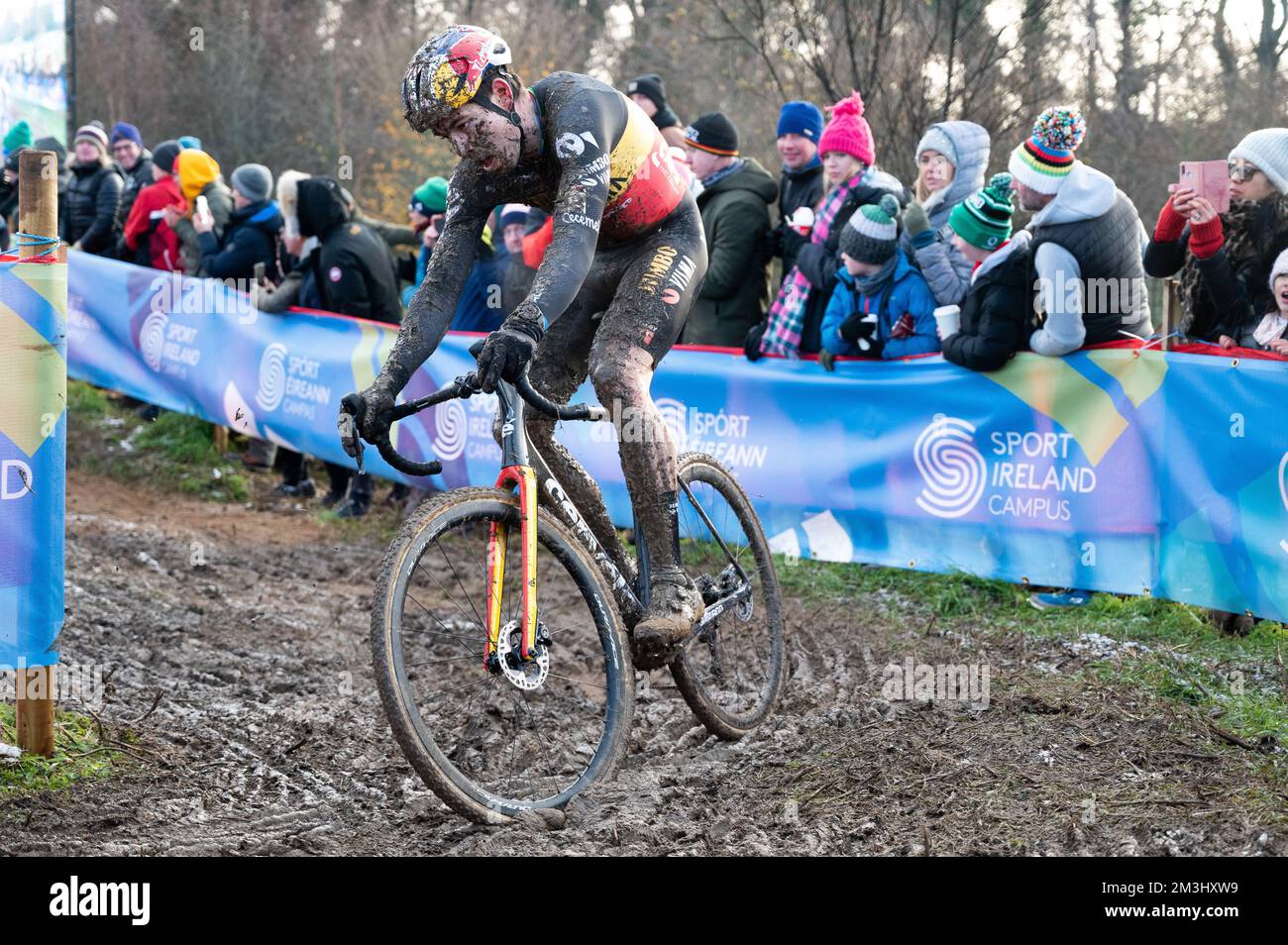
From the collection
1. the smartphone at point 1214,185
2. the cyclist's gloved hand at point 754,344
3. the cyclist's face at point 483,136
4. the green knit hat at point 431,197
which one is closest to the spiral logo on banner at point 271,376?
the green knit hat at point 431,197

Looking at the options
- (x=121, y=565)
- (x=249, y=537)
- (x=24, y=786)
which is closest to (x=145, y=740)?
(x=24, y=786)

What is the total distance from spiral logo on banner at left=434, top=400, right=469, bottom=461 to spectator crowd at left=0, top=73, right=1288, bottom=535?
26.9 inches

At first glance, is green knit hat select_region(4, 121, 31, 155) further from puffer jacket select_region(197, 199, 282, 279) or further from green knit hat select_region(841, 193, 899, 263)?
green knit hat select_region(841, 193, 899, 263)

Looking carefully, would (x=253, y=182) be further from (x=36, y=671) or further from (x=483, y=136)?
(x=483, y=136)

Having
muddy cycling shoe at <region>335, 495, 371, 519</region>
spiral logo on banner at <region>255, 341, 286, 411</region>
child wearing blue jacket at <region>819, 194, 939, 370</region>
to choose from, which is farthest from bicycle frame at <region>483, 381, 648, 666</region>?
spiral logo on banner at <region>255, 341, 286, 411</region>

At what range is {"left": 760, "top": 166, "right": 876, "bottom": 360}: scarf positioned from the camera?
321 inches

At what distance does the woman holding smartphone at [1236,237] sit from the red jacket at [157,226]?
909cm

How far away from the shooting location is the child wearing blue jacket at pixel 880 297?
7.69 meters

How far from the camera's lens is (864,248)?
7.69m

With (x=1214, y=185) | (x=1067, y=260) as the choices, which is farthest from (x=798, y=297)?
(x=1214, y=185)

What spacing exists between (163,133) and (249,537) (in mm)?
21334

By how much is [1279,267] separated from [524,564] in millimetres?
3876

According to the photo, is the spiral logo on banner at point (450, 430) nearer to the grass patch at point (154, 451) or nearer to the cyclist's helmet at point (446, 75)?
the grass patch at point (154, 451)
